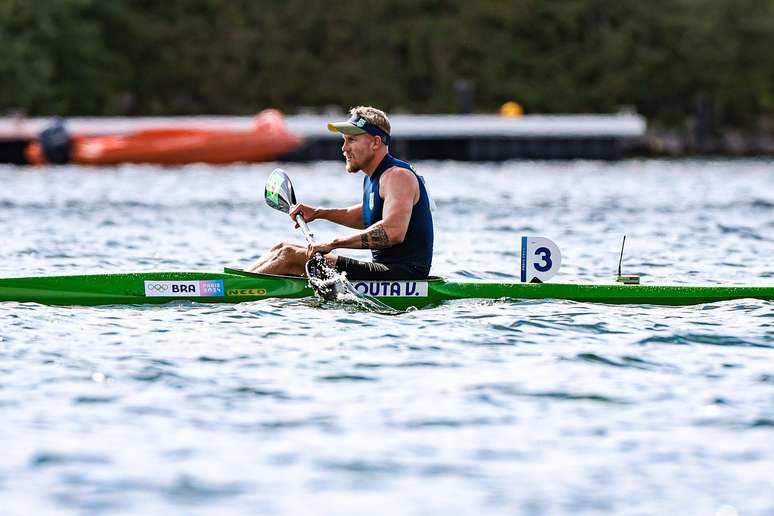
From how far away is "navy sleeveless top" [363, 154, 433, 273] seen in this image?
12.3 meters

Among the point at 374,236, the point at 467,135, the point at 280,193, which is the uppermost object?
the point at 467,135

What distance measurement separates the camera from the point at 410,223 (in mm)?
12359

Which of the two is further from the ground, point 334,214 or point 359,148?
point 359,148

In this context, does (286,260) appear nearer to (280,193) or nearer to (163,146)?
(280,193)

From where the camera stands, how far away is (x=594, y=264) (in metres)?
18.1

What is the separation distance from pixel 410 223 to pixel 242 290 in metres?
1.59

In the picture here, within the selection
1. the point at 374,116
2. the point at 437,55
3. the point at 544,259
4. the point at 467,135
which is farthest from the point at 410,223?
the point at 437,55

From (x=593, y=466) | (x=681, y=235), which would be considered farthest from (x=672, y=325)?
(x=681, y=235)

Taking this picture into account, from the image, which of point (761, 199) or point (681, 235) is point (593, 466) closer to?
point (681, 235)

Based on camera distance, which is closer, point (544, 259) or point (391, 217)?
point (391, 217)

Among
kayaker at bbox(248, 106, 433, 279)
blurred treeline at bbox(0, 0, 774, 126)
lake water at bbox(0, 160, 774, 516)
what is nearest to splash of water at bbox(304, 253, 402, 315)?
kayaker at bbox(248, 106, 433, 279)

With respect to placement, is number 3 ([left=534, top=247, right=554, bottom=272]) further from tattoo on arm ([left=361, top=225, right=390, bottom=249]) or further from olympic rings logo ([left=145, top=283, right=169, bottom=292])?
olympic rings logo ([left=145, top=283, right=169, bottom=292])

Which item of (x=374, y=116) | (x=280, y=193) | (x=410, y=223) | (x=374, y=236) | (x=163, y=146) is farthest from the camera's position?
(x=163, y=146)

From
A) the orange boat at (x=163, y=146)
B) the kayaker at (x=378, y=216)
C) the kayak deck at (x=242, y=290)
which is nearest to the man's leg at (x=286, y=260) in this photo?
the kayaker at (x=378, y=216)
